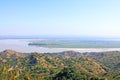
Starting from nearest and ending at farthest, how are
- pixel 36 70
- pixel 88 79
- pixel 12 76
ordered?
pixel 12 76 → pixel 88 79 → pixel 36 70

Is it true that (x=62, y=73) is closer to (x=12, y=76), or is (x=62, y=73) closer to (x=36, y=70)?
(x=36, y=70)

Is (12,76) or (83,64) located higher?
(12,76)

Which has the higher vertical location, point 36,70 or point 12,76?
point 12,76

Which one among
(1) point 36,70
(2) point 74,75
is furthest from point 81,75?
(1) point 36,70

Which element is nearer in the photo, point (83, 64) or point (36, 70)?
point (36, 70)

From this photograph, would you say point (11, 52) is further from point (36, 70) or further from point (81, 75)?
point (81, 75)

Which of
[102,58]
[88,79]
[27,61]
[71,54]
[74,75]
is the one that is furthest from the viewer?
[71,54]

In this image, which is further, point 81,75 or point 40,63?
point 40,63

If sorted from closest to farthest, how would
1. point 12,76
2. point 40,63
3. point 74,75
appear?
1. point 12,76
2. point 74,75
3. point 40,63

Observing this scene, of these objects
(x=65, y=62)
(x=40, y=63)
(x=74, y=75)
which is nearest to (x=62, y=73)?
(x=74, y=75)
